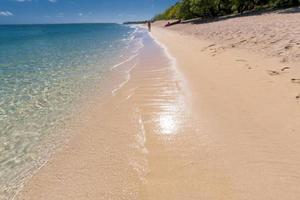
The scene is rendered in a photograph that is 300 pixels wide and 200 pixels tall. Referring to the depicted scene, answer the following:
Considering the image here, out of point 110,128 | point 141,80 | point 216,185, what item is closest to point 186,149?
point 216,185

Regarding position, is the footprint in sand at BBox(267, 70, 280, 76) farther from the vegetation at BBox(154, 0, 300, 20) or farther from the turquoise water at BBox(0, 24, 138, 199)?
the vegetation at BBox(154, 0, 300, 20)

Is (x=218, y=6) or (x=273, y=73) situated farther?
(x=218, y=6)

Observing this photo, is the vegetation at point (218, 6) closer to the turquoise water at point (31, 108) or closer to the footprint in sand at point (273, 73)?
the footprint in sand at point (273, 73)

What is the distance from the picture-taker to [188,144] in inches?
180

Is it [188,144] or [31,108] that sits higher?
[188,144]

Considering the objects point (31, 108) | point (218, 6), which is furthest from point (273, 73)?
point (218, 6)

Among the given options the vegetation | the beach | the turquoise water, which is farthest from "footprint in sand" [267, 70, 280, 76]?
the vegetation

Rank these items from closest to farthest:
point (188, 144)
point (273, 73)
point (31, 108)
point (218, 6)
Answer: point (188, 144) < point (31, 108) < point (273, 73) < point (218, 6)

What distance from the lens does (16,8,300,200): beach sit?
3508 millimetres

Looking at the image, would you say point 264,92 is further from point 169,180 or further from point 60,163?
point 60,163

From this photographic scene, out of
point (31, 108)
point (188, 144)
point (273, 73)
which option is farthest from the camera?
point (273, 73)

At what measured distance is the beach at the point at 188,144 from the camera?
3.51 metres

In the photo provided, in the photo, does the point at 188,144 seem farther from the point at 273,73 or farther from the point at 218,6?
the point at 218,6

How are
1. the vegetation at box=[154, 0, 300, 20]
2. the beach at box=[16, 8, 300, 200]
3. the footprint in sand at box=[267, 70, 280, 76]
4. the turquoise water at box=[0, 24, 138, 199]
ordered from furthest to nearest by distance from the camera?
the vegetation at box=[154, 0, 300, 20]
the footprint in sand at box=[267, 70, 280, 76]
the turquoise water at box=[0, 24, 138, 199]
the beach at box=[16, 8, 300, 200]
